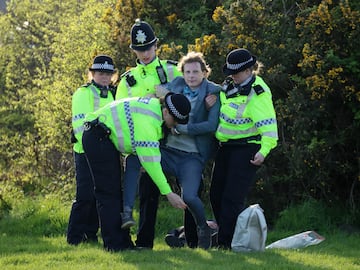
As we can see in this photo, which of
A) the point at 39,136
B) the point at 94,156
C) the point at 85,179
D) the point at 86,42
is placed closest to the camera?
the point at 94,156

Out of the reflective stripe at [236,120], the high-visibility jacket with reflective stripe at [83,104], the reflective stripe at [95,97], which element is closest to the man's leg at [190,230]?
the reflective stripe at [236,120]

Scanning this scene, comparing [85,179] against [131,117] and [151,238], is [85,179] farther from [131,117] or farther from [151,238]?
[131,117]

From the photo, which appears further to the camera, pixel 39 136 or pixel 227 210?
pixel 39 136

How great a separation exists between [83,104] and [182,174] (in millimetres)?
1519

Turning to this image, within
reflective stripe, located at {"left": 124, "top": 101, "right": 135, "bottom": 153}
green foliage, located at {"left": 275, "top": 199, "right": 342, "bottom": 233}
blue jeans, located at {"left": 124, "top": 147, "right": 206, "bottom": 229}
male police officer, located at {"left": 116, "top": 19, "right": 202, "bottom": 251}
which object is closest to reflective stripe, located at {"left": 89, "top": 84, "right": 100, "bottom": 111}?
male police officer, located at {"left": 116, "top": 19, "right": 202, "bottom": 251}

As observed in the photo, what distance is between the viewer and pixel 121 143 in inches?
293

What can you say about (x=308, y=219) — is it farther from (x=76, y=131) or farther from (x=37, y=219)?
(x=37, y=219)

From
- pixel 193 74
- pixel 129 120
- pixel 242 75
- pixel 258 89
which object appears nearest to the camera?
pixel 129 120

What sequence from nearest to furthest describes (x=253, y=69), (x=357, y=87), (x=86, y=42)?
(x=253, y=69), (x=357, y=87), (x=86, y=42)

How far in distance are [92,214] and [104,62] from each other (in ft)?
5.98

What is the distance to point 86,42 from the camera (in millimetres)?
13422

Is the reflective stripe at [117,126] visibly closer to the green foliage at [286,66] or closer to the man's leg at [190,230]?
the man's leg at [190,230]

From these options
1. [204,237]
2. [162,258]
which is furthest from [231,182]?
[162,258]

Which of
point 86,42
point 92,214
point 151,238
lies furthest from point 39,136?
point 151,238
